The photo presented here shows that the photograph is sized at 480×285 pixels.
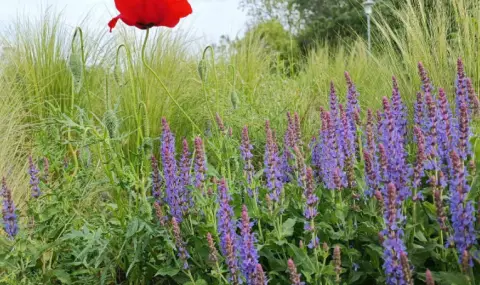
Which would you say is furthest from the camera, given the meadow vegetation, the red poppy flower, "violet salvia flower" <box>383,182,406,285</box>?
the red poppy flower

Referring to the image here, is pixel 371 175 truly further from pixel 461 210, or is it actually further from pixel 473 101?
pixel 473 101

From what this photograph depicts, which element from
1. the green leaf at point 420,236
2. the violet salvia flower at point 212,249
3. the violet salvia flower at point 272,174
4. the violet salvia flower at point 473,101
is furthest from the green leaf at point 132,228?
the violet salvia flower at point 473,101

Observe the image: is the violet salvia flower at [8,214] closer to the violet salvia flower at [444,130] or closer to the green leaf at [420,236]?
the green leaf at [420,236]

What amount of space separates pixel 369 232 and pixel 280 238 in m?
0.28

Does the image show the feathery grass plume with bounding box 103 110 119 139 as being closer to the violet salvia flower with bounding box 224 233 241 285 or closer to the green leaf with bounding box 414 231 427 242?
the violet salvia flower with bounding box 224 233 241 285

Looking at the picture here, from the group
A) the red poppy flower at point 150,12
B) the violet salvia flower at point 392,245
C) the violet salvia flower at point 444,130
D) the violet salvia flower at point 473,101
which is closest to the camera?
the violet salvia flower at point 392,245

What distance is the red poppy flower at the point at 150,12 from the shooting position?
1.97m

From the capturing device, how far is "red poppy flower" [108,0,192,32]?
197 centimetres

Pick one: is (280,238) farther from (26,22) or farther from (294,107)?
(26,22)

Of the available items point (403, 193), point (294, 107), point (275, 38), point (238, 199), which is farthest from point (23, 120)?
point (275, 38)

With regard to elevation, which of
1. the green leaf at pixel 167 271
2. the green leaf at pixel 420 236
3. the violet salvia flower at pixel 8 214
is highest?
the violet salvia flower at pixel 8 214

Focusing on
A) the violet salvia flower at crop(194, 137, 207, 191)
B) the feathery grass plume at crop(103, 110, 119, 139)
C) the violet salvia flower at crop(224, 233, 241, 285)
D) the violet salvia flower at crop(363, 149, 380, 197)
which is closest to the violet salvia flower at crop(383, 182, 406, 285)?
the violet salvia flower at crop(363, 149, 380, 197)

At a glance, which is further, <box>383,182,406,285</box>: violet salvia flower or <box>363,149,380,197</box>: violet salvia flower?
<box>363,149,380,197</box>: violet salvia flower

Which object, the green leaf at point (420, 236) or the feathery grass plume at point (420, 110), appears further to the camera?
the feathery grass plume at point (420, 110)
